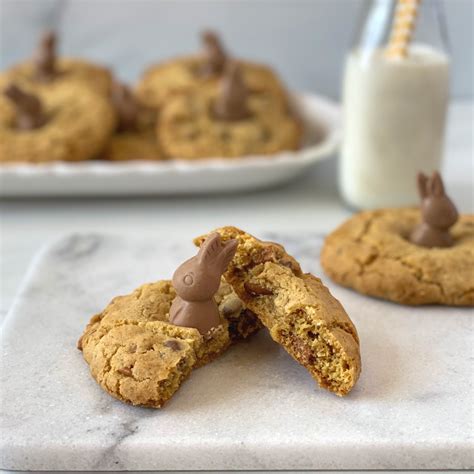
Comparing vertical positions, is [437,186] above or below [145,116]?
above

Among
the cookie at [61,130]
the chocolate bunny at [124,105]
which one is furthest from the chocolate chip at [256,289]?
the chocolate bunny at [124,105]

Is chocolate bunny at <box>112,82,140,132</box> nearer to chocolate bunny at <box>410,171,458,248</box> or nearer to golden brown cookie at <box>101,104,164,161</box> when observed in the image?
golden brown cookie at <box>101,104,164,161</box>

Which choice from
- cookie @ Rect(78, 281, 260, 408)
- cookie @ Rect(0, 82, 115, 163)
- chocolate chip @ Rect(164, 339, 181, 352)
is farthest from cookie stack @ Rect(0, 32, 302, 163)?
chocolate chip @ Rect(164, 339, 181, 352)

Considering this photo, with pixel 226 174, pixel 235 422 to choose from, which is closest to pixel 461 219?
pixel 226 174

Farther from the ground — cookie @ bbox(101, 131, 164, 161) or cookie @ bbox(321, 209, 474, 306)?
cookie @ bbox(321, 209, 474, 306)

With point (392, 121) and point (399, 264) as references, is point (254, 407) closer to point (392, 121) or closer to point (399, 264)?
point (399, 264)

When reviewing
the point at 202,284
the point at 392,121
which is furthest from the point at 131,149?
the point at 202,284

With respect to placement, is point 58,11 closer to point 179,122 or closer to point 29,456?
point 179,122
